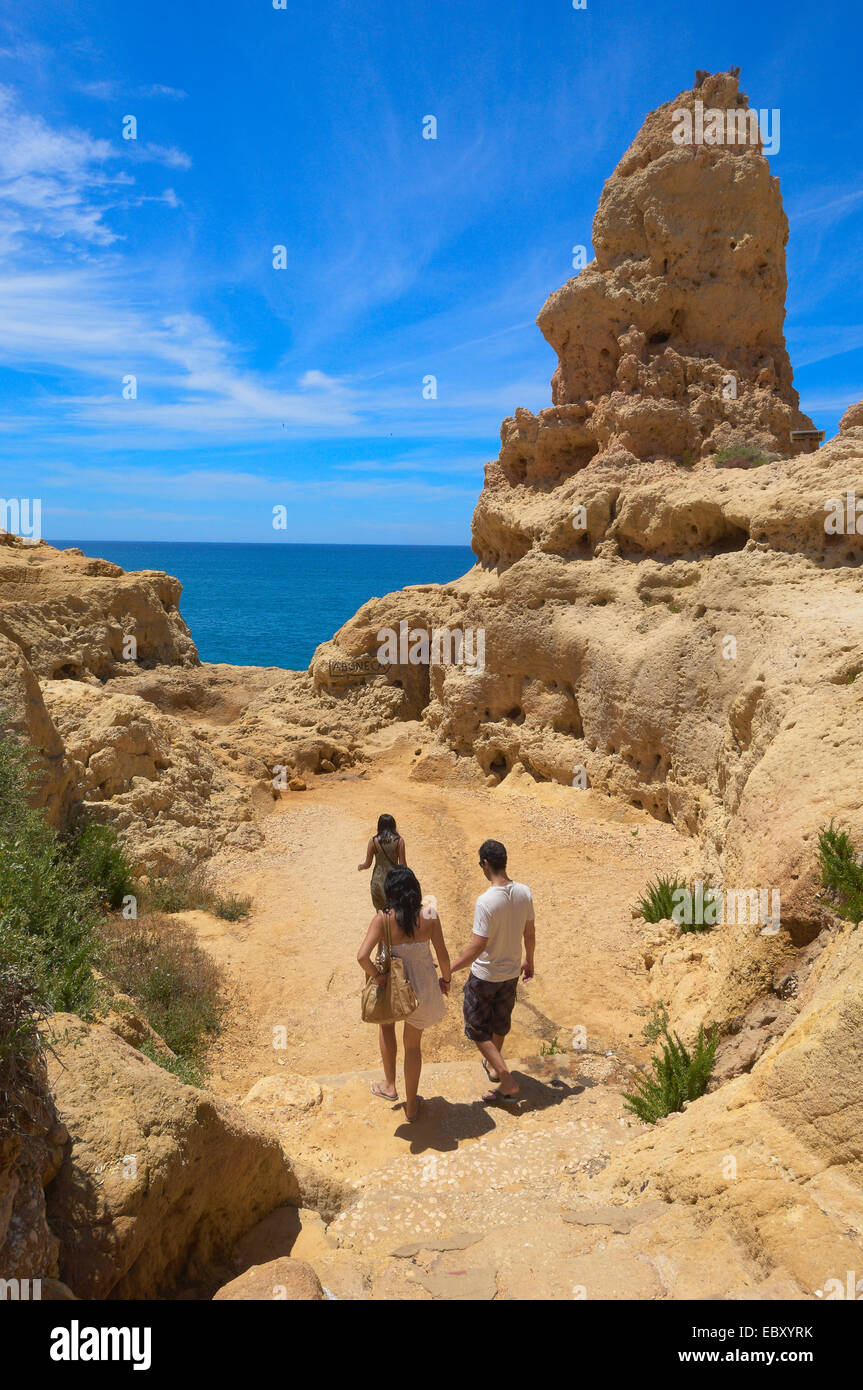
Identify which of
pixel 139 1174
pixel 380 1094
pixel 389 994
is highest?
pixel 139 1174

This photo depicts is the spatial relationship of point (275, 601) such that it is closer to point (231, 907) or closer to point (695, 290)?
point (695, 290)

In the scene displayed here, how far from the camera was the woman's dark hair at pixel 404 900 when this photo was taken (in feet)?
16.7

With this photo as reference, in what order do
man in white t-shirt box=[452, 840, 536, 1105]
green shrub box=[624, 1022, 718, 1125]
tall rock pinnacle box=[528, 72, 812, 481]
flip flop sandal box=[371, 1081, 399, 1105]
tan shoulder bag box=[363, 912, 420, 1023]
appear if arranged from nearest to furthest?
1. green shrub box=[624, 1022, 718, 1125]
2. tan shoulder bag box=[363, 912, 420, 1023]
3. man in white t-shirt box=[452, 840, 536, 1105]
4. flip flop sandal box=[371, 1081, 399, 1105]
5. tall rock pinnacle box=[528, 72, 812, 481]

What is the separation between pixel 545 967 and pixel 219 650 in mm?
56885

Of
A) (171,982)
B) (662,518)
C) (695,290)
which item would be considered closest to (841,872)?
(171,982)

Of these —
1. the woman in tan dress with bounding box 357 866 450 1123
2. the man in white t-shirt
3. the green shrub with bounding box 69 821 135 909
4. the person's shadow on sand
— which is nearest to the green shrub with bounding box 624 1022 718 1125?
the person's shadow on sand

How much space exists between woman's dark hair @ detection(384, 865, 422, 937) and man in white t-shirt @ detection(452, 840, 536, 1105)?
453 millimetres

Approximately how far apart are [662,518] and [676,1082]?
357 inches

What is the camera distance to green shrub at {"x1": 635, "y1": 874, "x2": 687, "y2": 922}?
8383 mm

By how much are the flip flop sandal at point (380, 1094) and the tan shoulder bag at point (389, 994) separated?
36.2 inches

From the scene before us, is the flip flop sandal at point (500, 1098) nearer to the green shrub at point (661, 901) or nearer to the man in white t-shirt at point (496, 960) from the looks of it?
the man in white t-shirt at point (496, 960)

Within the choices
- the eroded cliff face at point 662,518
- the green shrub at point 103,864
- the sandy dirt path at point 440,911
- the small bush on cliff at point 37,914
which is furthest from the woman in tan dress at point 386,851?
the green shrub at point 103,864

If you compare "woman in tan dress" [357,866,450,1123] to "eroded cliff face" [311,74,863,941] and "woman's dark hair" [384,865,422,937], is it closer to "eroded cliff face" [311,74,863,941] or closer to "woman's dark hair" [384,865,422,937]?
"woman's dark hair" [384,865,422,937]

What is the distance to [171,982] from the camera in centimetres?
724
